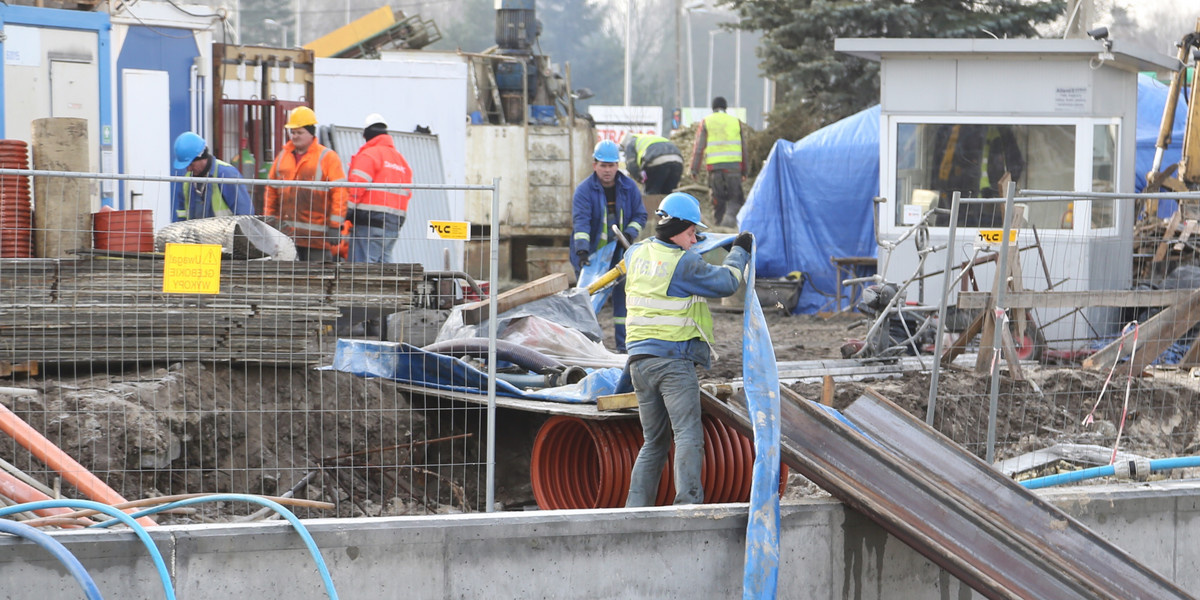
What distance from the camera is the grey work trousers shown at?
19.6 feet

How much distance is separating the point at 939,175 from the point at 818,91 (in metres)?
9.60

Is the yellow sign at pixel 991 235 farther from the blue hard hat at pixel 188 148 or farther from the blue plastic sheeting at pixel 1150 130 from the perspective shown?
the blue plastic sheeting at pixel 1150 130

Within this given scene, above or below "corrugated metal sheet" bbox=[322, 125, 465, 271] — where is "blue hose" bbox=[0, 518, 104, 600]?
below

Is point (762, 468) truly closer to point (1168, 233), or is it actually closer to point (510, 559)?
point (510, 559)

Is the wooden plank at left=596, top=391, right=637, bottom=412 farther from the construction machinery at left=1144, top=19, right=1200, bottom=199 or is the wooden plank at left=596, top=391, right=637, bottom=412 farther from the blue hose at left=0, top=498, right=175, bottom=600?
the construction machinery at left=1144, top=19, right=1200, bottom=199

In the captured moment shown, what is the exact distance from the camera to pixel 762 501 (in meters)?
5.11

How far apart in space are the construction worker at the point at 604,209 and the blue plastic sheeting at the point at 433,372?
2.49m

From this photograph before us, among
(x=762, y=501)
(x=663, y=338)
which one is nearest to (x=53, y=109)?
(x=663, y=338)

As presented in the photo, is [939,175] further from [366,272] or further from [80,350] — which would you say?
[80,350]

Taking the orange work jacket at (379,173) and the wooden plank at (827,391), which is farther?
the orange work jacket at (379,173)

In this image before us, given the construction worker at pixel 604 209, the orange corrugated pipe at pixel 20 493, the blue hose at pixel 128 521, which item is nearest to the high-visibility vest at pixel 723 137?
the construction worker at pixel 604 209

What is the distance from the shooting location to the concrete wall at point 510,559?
455cm

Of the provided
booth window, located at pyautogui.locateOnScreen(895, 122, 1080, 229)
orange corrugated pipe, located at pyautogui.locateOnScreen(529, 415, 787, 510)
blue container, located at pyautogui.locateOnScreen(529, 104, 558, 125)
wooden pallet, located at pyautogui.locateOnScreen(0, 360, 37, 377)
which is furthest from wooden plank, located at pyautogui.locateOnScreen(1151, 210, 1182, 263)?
wooden pallet, located at pyautogui.locateOnScreen(0, 360, 37, 377)

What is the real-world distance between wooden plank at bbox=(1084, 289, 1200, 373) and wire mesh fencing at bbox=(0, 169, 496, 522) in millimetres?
5019
